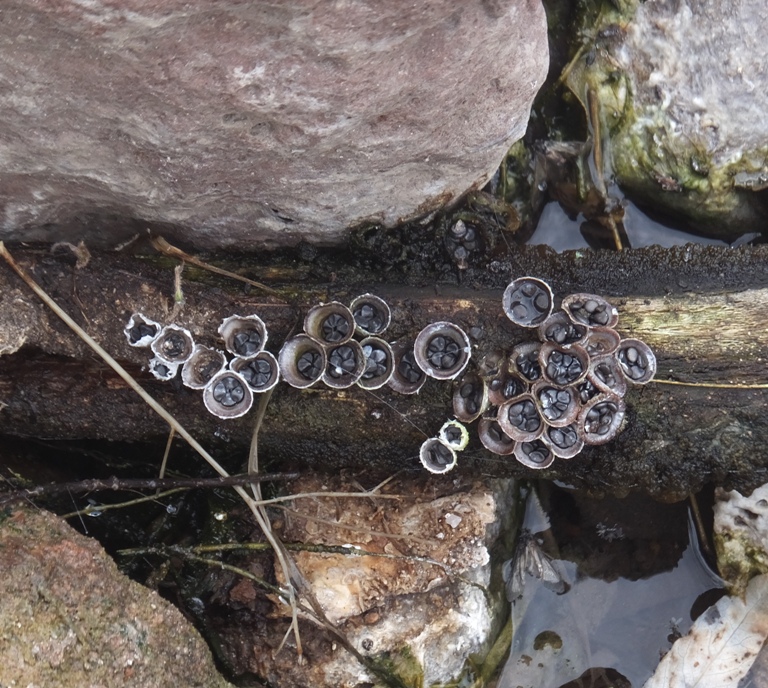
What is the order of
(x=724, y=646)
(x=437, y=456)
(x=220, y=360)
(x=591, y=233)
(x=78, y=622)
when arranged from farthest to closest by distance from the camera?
(x=591, y=233) < (x=724, y=646) < (x=437, y=456) < (x=220, y=360) < (x=78, y=622)

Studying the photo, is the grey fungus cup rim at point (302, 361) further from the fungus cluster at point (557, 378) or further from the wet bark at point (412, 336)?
the fungus cluster at point (557, 378)

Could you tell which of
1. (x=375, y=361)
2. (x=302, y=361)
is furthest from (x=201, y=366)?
(x=375, y=361)

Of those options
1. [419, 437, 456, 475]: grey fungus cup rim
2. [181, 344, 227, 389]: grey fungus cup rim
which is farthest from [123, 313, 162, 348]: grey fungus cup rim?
[419, 437, 456, 475]: grey fungus cup rim

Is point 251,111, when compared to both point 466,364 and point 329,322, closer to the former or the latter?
point 329,322

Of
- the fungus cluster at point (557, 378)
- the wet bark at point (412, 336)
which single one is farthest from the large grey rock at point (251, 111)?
the fungus cluster at point (557, 378)

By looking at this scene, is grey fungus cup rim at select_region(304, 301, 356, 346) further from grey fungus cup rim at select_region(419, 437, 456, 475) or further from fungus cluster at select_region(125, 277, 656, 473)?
grey fungus cup rim at select_region(419, 437, 456, 475)
